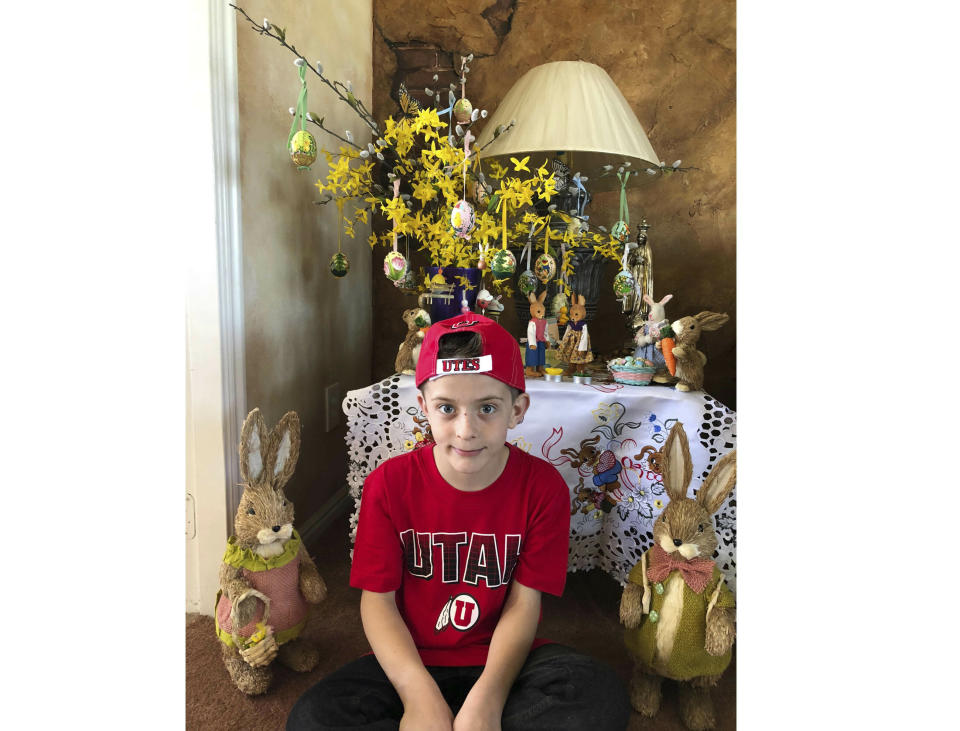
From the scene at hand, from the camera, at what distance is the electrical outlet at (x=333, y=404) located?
1849 millimetres

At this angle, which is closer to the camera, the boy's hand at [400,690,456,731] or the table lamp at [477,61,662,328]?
the boy's hand at [400,690,456,731]

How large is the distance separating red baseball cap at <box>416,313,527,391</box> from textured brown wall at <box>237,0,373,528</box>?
62 centimetres

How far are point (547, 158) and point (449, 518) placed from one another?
1.12 m

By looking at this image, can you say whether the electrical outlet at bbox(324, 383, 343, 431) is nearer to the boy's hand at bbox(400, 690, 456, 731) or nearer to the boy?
the boy

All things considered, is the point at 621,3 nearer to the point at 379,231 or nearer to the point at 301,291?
the point at 379,231

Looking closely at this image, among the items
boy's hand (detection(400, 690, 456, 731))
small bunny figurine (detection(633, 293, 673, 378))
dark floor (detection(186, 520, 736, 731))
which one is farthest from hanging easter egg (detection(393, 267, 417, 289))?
boy's hand (detection(400, 690, 456, 731))

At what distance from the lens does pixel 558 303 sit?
1.55 metres

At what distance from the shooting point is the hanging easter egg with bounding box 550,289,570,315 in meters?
1.55

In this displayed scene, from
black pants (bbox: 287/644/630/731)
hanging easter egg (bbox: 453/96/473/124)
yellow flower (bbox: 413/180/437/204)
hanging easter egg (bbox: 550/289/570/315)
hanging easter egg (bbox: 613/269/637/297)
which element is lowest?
black pants (bbox: 287/644/630/731)

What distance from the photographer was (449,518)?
100 cm

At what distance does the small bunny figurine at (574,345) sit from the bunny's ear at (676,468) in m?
0.43

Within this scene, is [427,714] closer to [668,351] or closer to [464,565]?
[464,565]

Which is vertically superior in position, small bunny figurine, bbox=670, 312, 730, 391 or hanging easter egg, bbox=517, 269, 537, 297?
hanging easter egg, bbox=517, 269, 537, 297
